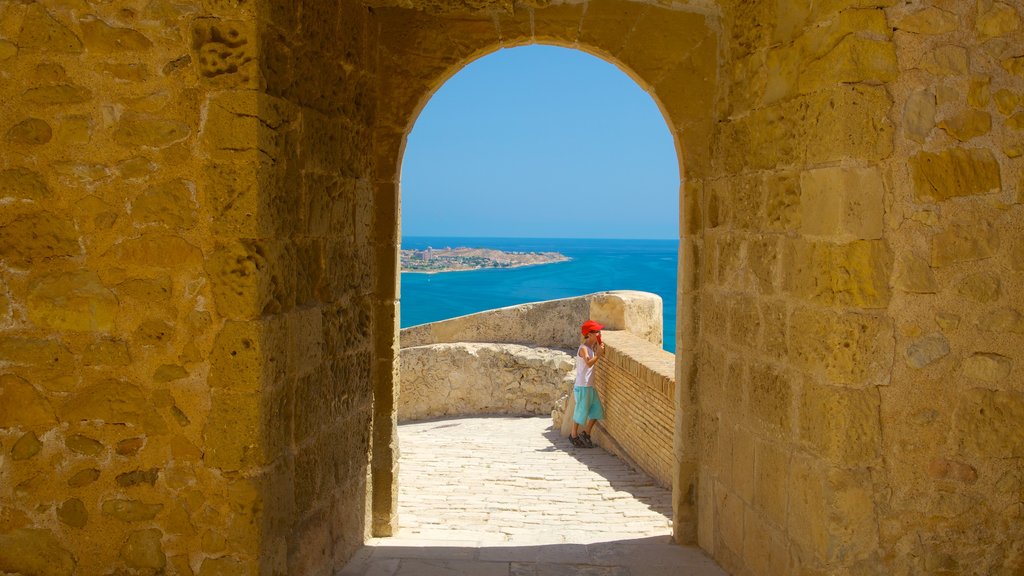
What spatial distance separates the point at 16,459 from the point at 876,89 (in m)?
3.56

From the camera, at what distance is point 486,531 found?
15.7 ft

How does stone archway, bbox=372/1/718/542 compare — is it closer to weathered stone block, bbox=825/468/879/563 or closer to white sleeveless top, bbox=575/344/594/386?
weathered stone block, bbox=825/468/879/563

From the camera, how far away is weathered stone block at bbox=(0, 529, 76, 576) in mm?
2865

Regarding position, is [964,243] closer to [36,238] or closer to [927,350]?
[927,350]

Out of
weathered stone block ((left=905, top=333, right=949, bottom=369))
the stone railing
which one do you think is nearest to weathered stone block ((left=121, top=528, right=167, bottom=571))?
weathered stone block ((left=905, top=333, right=949, bottom=369))

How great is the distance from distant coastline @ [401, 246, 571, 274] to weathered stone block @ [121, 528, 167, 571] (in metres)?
56.1

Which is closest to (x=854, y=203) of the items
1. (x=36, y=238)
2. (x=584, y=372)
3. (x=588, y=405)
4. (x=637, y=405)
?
(x=36, y=238)

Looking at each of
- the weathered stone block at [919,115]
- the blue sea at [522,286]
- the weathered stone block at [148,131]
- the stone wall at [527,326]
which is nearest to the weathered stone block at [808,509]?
the weathered stone block at [919,115]

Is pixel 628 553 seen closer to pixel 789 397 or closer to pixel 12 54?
pixel 789 397

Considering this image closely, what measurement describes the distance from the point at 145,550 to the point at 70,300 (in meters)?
1.00

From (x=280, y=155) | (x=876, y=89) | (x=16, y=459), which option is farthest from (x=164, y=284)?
(x=876, y=89)

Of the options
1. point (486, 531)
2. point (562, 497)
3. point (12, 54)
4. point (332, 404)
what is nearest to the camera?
point (12, 54)

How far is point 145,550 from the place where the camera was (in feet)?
9.43

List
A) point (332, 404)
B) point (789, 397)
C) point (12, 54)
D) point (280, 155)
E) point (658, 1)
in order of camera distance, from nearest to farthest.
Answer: point (12, 54)
point (280, 155)
point (789, 397)
point (332, 404)
point (658, 1)
